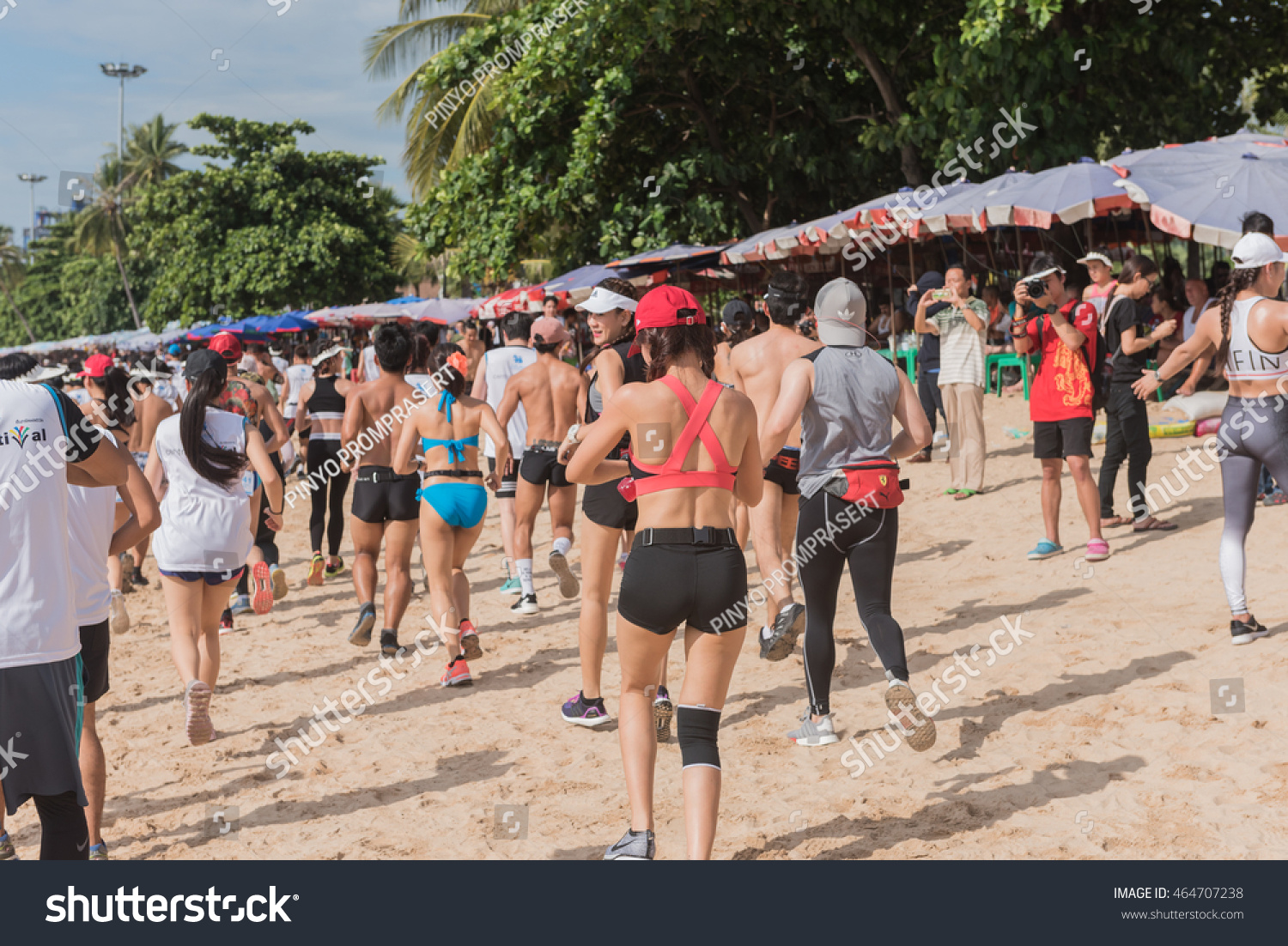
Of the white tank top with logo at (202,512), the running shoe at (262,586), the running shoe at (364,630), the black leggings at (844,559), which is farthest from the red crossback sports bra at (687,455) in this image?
the running shoe at (364,630)

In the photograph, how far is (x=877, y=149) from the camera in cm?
1747

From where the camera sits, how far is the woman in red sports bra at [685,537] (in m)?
3.21

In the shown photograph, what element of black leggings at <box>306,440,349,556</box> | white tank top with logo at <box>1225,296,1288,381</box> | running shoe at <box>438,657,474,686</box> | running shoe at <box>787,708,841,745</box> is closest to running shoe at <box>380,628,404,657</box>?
running shoe at <box>438,657,474,686</box>

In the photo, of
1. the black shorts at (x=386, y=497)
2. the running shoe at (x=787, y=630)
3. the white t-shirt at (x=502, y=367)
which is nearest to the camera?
the running shoe at (x=787, y=630)

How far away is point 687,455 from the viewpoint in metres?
3.22

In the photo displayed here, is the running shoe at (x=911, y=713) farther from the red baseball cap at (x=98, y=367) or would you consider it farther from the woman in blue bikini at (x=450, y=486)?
the red baseball cap at (x=98, y=367)

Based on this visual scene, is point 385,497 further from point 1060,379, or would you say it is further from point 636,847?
point 1060,379

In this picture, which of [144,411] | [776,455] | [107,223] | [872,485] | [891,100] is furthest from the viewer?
[107,223]

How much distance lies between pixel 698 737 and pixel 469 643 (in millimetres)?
2985

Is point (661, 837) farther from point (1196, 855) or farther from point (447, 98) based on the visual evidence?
point (447, 98)

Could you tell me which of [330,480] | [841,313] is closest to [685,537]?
[841,313]

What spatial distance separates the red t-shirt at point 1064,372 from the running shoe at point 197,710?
17.0 ft

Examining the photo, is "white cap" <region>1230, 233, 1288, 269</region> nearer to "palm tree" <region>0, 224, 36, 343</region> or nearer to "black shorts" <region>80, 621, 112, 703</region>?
"black shorts" <region>80, 621, 112, 703</region>
